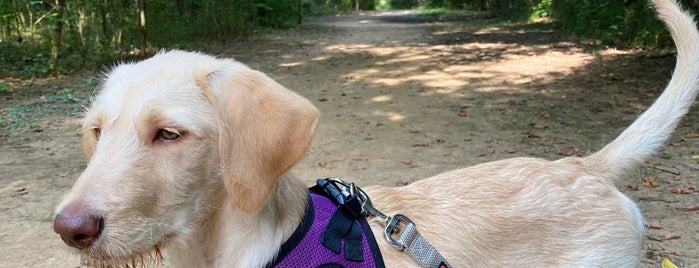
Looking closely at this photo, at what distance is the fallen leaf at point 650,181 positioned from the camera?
5.38 m

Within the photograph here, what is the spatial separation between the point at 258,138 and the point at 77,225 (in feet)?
1.98

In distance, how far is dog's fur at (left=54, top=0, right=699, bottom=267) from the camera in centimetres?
176

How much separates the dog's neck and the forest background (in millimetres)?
10812

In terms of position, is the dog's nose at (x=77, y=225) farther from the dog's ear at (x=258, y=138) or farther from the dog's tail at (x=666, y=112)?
the dog's tail at (x=666, y=112)

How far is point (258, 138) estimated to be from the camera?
1.81 meters

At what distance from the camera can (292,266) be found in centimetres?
196

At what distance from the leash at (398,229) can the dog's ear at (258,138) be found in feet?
1.59

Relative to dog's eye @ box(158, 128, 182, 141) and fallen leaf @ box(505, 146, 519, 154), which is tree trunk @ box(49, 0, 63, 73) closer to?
fallen leaf @ box(505, 146, 519, 154)

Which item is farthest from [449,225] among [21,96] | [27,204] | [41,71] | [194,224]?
[41,71]

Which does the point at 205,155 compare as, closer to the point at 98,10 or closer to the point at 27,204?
the point at 27,204

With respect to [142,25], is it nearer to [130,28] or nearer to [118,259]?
[130,28]

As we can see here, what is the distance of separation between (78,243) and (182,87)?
61 centimetres

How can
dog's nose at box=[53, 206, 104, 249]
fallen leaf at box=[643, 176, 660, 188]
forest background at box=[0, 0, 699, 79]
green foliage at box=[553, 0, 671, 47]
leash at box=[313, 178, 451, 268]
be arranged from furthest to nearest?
green foliage at box=[553, 0, 671, 47]
forest background at box=[0, 0, 699, 79]
fallen leaf at box=[643, 176, 660, 188]
leash at box=[313, 178, 451, 268]
dog's nose at box=[53, 206, 104, 249]

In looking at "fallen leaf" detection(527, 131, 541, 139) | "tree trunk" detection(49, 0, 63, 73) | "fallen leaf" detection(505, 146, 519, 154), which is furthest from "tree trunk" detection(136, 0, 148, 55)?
"fallen leaf" detection(505, 146, 519, 154)
